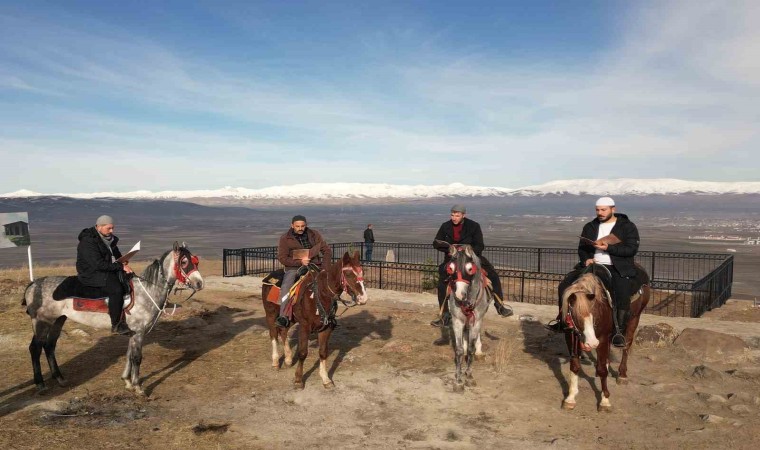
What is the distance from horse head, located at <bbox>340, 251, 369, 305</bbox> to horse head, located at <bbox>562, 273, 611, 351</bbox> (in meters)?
2.99

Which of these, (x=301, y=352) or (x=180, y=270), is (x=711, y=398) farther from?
(x=180, y=270)

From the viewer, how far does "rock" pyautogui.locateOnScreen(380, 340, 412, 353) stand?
10.2m

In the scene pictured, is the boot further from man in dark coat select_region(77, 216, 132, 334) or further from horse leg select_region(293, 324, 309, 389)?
man in dark coat select_region(77, 216, 132, 334)

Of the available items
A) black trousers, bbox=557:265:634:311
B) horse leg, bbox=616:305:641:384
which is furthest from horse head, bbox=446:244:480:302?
horse leg, bbox=616:305:641:384

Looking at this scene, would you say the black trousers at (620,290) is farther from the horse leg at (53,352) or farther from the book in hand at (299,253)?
the horse leg at (53,352)

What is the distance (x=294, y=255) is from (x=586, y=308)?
4.97 meters

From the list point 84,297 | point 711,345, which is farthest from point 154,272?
point 711,345

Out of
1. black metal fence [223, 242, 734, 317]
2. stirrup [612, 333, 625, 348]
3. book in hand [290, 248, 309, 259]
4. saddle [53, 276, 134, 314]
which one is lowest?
black metal fence [223, 242, 734, 317]

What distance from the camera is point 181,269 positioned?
7.87 m

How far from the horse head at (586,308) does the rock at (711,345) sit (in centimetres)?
420

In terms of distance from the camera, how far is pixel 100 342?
35.3 feet

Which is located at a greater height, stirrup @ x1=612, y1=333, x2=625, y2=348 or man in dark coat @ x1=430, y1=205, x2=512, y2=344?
man in dark coat @ x1=430, y1=205, x2=512, y2=344

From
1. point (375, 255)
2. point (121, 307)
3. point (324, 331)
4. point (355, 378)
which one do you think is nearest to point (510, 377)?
point (355, 378)

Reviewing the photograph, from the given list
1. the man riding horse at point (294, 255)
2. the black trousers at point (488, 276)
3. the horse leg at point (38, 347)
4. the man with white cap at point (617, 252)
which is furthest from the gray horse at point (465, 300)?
the horse leg at point (38, 347)
